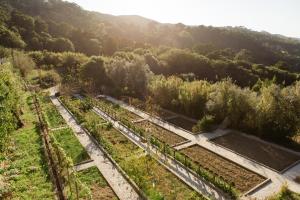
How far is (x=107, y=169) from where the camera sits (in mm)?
14453

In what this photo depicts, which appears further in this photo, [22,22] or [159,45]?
[159,45]

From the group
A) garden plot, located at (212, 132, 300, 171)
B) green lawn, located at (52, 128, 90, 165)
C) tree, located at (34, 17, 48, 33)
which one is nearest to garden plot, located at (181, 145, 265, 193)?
garden plot, located at (212, 132, 300, 171)

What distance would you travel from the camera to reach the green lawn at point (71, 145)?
51.8ft

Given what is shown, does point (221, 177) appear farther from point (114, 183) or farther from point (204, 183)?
point (114, 183)

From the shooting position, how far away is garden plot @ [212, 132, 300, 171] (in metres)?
15.2

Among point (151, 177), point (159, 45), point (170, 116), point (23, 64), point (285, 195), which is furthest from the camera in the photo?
point (159, 45)

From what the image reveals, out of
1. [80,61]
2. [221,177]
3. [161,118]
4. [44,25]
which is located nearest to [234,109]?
[161,118]

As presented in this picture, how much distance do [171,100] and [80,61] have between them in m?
24.3

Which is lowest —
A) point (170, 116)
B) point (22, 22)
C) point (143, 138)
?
point (170, 116)

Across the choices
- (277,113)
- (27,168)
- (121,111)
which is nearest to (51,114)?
(121,111)

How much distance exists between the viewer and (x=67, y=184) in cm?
1273

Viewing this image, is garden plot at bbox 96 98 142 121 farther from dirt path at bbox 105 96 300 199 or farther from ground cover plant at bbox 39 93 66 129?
ground cover plant at bbox 39 93 66 129

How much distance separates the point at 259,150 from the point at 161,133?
6.33m

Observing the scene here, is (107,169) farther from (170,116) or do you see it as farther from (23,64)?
(23,64)
